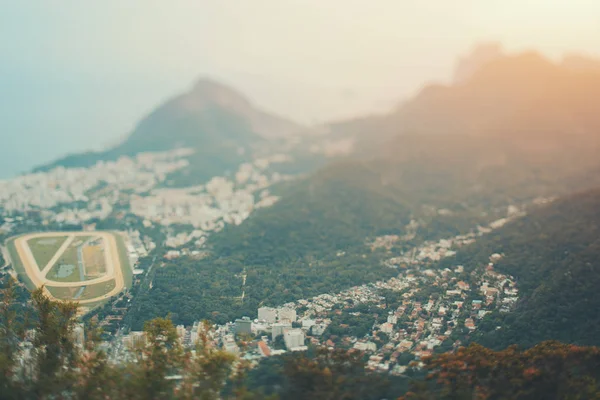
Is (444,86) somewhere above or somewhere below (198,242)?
above

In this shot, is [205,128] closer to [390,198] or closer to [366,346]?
[390,198]

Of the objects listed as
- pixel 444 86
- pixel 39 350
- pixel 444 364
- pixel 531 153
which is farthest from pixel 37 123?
pixel 444 364

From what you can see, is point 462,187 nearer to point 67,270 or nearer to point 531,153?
point 531,153

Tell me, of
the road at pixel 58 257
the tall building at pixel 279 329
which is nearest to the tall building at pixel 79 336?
the road at pixel 58 257

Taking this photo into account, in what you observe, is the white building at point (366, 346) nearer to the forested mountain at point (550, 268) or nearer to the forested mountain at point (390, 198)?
the forested mountain at point (550, 268)

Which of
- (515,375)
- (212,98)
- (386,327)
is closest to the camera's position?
(515,375)

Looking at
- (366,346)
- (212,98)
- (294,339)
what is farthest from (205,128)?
(366,346)
